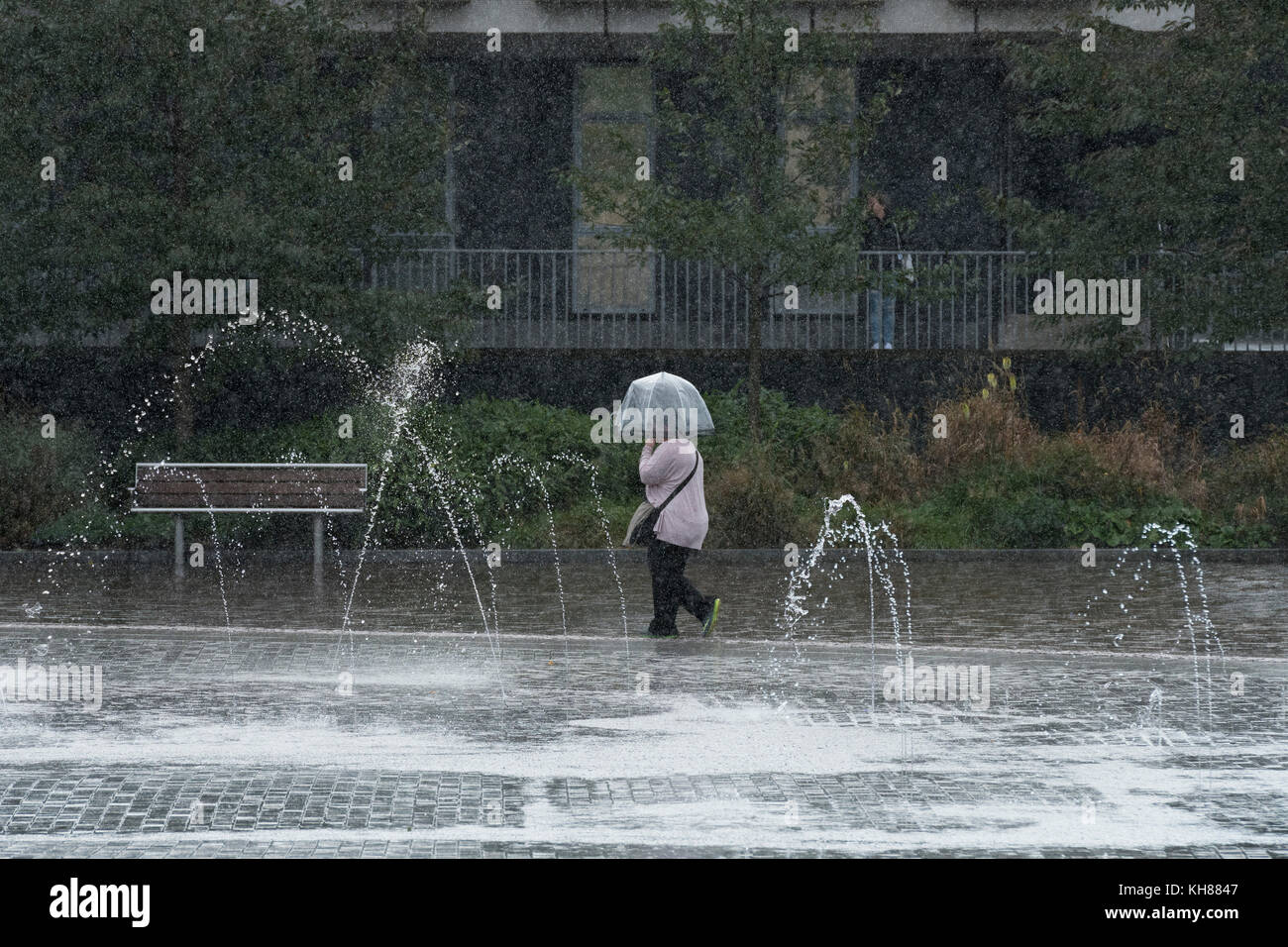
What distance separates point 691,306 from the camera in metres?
27.6

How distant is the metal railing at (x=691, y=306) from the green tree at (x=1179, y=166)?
210 centimetres

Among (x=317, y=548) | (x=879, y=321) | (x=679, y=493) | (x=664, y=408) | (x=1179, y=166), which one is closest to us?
(x=679, y=493)

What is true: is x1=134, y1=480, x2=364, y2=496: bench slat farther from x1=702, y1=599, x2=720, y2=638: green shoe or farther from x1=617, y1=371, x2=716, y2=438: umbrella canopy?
x1=702, y1=599, x2=720, y2=638: green shoe

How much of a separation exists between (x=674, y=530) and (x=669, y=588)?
1.27 ft

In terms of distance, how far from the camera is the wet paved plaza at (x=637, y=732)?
268 inches

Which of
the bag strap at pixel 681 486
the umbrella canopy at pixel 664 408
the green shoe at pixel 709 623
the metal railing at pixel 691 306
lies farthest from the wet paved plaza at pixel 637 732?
the metal railing at pixel 691 306

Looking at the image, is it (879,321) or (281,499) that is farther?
(879,321)

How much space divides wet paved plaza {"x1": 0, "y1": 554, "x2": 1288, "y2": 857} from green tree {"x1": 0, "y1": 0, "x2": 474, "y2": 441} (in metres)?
6.21

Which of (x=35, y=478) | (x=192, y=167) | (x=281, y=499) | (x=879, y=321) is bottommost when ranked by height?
(x=281, y=499)

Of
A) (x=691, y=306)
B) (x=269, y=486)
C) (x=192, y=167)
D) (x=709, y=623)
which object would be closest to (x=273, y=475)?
(x=269, y=486)

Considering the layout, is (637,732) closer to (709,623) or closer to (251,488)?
(709,623)

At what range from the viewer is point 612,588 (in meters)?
16.4

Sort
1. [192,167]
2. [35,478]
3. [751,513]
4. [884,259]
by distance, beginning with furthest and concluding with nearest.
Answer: [884,259]
[192,167]
[35,478]
[751,513]

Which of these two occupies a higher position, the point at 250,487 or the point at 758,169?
the point at 758,169
